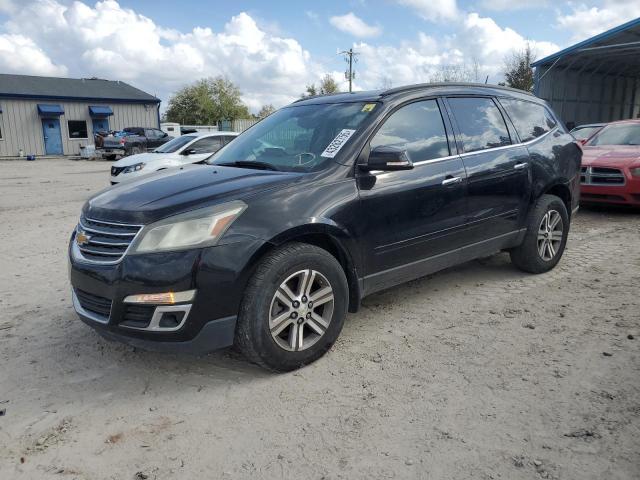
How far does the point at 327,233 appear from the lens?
335 centimetres

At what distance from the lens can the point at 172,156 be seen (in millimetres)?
11930

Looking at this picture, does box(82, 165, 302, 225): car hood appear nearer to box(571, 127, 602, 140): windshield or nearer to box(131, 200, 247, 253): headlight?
box(131, 200, 247, 253): headlight

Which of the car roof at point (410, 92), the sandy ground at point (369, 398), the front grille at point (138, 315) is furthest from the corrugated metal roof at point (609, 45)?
the front grille at point (138, 315)

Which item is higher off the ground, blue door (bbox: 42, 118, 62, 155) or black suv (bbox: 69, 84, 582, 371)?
blue door (bbox: 42, 118, 62, 155)

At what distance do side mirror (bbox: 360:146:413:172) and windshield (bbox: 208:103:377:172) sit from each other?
27cm

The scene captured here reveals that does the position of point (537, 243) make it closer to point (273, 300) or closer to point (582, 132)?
point (273, 300)

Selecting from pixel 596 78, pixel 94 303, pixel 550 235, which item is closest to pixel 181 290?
pixel 94 303

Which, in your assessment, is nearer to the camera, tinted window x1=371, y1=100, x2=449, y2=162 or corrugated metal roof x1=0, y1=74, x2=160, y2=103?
tinted window x1=371, y1=100, x2=449, y2=162

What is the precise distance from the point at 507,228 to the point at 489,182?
1.84 ft

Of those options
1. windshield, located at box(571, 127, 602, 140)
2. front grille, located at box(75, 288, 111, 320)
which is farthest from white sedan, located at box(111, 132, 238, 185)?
front grille, located at box(75, 288, 111, 320)

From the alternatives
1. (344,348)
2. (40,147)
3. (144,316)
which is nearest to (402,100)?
(344,348)

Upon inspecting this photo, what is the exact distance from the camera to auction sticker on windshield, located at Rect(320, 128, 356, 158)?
3.63m

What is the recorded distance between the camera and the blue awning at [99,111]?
111ft

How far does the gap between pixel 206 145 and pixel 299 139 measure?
29.4 feet
